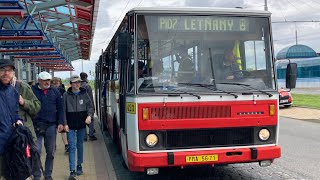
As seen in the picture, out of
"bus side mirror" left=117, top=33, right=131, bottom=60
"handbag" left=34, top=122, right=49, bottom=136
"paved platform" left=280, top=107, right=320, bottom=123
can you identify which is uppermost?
"bus side mirror" left=117, top=33, right=131, bottom=60

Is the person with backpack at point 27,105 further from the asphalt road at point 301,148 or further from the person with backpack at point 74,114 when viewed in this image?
the asphalt road at point 301,148

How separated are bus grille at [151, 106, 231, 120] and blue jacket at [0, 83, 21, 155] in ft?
6.55

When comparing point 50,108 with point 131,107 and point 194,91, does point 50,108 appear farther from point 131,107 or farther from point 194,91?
point 194,91

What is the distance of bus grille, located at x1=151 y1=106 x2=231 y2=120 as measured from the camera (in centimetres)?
604

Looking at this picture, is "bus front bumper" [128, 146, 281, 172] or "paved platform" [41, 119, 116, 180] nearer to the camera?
"bus front bumper" [128, 146, 281, 172]

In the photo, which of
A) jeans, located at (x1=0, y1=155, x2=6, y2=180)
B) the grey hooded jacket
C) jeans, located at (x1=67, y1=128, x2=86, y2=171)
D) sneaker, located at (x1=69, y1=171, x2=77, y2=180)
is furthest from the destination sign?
sneaker, located at (x1=69, y1=171, x2=77, y2=180)

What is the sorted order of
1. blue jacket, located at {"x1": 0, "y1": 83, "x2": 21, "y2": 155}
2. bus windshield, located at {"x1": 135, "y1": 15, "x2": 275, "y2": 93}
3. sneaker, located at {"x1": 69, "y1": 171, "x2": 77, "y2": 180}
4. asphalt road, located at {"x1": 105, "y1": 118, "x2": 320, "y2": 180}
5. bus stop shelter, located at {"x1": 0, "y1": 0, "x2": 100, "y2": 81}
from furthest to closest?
bus stop shelter, located at {"x1": 0, "y1": 0, "x2": 100, "y2": 81} < asphalt road, located at {"x1": 105, "y1": 118, "x2": 320, "y2": 180} < sneaker, located at {"x1": 69, "y1": 171, "x2": 77, "y2": 180} < bus windshield, located at {"x1": 135, "y1": 15, "x2": 275, "y2": 93} < blue jacket, located at {"x1": 0, "y1": 83, "x2": 21, "y2": 155}

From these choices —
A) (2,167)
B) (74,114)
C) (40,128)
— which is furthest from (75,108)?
(2,167)

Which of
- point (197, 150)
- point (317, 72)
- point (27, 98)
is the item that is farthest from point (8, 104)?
point (317, 72)

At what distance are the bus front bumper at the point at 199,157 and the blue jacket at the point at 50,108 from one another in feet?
4.50

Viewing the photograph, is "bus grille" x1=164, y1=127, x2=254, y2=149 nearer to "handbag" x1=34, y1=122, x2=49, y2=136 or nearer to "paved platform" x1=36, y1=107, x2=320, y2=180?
"paved platform" x1=36, y1=107, x2=320, y2=180

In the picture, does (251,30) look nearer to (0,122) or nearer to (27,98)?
(27,98)

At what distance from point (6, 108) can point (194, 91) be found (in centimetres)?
266

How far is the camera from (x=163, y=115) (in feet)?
19.8
